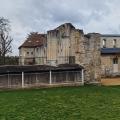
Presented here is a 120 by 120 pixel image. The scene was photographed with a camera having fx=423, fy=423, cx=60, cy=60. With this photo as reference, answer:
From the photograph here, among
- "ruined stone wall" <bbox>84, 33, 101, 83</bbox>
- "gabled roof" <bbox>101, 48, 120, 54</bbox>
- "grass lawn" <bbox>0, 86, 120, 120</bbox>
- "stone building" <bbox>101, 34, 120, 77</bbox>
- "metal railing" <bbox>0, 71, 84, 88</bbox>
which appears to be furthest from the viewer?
"gabled roof" <bbox>101, 48, 120, 54</bbox>

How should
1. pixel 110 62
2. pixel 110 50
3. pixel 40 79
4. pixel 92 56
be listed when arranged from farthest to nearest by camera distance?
pixel 110 50, pixel 110 62, pixel 92 56, pixel 40 79

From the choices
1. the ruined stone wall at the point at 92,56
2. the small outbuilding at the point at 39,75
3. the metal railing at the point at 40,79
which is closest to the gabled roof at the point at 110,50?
the ruined stone wall at the point at 92,56

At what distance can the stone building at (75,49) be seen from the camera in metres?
50.1

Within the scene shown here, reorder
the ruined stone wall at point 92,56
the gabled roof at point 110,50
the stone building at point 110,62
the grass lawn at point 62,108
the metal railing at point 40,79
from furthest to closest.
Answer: the gabled roof at point 110,50
the stone building at point 110,62
the ruined stone wall at point 92,56
the metal railing at point 40,79
the grass lawn at point 62,108

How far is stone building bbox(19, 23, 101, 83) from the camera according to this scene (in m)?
50.1

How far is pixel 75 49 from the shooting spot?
50781 millimetres

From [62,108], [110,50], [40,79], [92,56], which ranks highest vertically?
[110,50]

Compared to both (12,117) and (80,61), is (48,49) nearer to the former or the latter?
(80,61)

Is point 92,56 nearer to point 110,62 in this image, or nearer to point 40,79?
point 40,79

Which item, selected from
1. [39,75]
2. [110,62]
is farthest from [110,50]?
[39,75]

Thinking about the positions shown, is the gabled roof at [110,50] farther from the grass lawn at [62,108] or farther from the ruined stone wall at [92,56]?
the grass lawn at [62,108]

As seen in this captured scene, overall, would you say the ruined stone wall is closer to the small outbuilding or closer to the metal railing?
the small outbuilding

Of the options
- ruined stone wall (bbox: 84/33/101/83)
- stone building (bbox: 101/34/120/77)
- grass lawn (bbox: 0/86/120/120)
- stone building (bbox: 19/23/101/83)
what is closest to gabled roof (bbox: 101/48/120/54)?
stone building (bbox: 101/34/120/77)

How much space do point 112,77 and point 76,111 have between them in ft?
124
